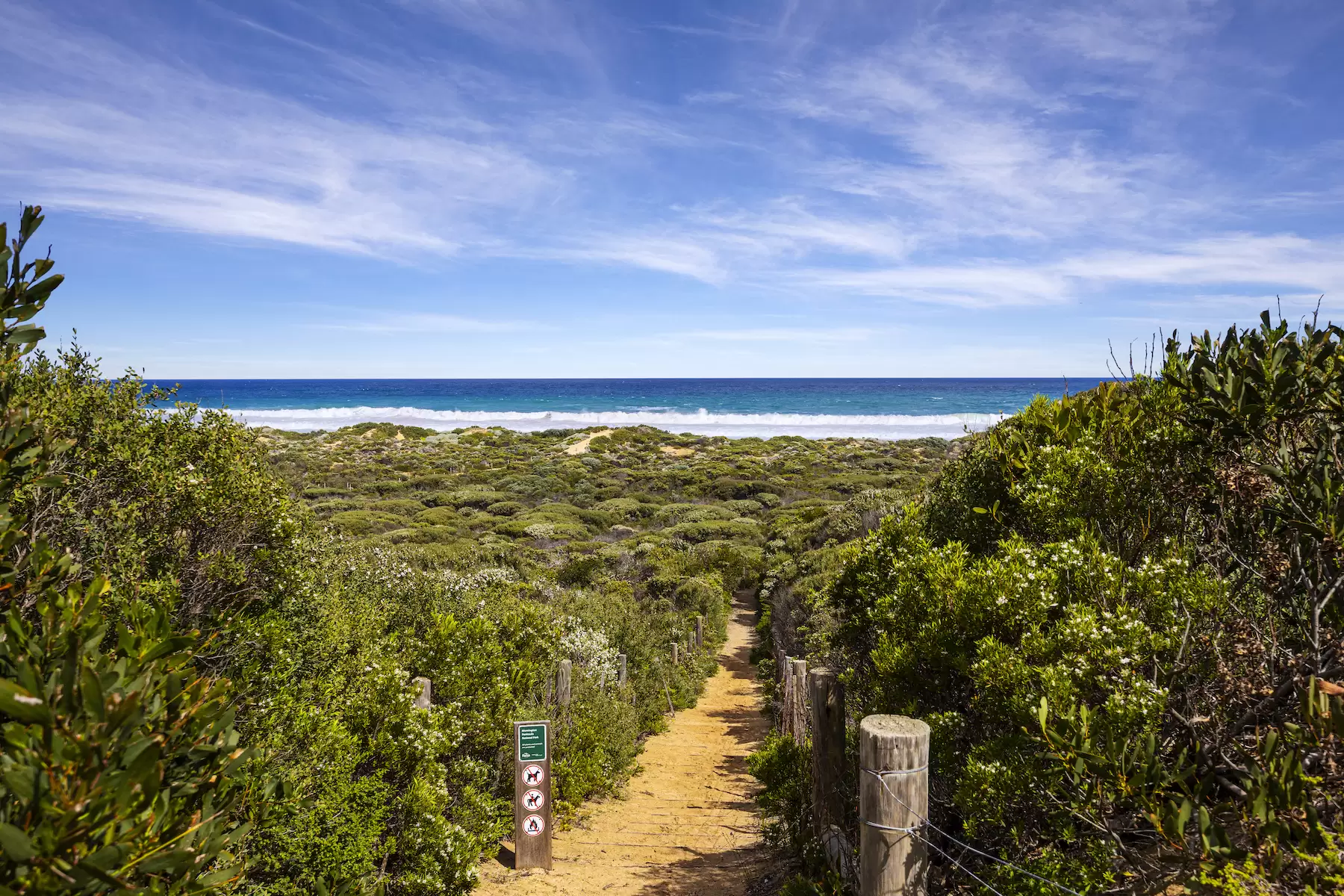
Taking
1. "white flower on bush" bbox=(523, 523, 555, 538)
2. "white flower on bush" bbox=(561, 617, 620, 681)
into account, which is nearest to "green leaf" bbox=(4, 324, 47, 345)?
"white flower on bush" bbox=(561, 617, 620, 681)

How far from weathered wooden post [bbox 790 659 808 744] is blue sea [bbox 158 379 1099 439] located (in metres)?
45.3

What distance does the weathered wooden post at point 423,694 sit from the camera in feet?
19.1

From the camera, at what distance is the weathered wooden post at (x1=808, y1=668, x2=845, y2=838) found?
4.55m

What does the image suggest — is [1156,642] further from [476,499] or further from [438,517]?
[476,499]

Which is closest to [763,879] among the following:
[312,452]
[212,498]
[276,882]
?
[276,882]

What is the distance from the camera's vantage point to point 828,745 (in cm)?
459

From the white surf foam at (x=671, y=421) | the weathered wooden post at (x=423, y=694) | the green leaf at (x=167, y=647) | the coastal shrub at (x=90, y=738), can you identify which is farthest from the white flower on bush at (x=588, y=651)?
the white surf foam at (x=671, y=421)

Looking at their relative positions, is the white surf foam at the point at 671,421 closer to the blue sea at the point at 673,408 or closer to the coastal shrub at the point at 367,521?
the blue sea at the point at 673,408

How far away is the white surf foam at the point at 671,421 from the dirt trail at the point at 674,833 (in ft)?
169

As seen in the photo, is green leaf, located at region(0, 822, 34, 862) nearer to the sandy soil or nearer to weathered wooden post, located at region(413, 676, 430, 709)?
weathered wooden post, located at region(413, 676, 430, 709)

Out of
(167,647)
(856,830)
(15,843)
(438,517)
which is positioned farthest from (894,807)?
(438,517)

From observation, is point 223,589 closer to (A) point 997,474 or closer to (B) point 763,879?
(B) point 763,879

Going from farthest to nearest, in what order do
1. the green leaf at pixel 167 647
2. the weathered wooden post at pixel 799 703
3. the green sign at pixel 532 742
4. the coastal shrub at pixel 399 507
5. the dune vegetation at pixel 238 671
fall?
1. the coastal shrub at pixel 399 507
2. the weathered wooden post at pixel 799 703
3. the green sign at pixel 532 742
4. the green leaf at pixel 167 647
5. the dune vegetation at pixel 238 671

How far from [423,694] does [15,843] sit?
504 centimetres
